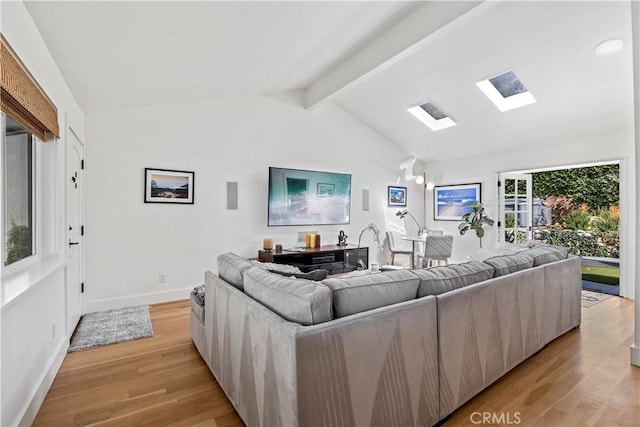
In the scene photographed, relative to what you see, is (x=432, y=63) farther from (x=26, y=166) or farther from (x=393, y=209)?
(x=26, y=166)

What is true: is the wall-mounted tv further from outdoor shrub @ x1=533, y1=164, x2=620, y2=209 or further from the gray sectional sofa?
outdoor shrub @ x1=533, y1=164, x2=620, y2=209

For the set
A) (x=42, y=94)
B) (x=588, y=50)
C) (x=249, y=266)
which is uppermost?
(x=588, y=50)

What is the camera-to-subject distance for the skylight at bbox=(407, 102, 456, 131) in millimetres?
5213

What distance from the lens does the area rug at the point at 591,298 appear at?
12.9 ft

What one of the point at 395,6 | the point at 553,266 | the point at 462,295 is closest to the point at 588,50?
the point at 395,6

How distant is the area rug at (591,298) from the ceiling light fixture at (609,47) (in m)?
2.88

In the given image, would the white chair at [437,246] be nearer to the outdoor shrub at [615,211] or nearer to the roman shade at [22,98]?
the outdoor shrub at [615,211]

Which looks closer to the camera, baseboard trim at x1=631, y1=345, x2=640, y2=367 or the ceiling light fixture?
baseboard trim at x1=631, y1=345, x2=640, y2=367

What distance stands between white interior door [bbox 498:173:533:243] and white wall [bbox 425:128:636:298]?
0.13 m

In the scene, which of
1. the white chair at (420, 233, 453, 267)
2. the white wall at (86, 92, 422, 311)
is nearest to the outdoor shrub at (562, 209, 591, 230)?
the white chair at (420, 233, 453, 267)

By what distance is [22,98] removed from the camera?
5.47 feet

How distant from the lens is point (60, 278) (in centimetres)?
246

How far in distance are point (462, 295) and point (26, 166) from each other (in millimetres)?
3088

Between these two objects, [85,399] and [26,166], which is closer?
[85,399]
